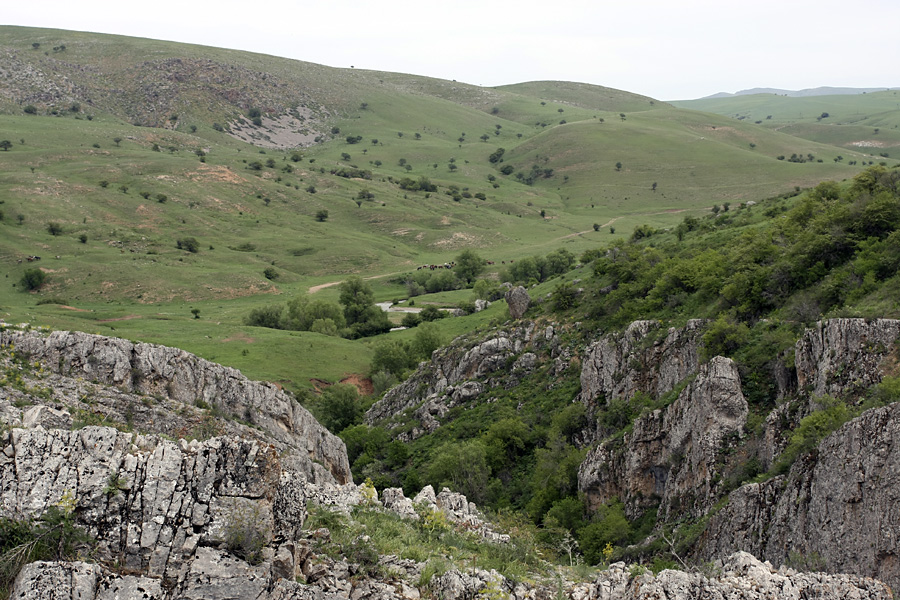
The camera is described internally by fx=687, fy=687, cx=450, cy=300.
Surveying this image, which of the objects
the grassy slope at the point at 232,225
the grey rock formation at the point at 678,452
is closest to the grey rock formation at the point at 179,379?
the grey rock formation at the point at 678,452

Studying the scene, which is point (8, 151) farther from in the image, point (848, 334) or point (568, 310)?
point (848, 334)

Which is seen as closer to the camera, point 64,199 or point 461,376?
point 461,376

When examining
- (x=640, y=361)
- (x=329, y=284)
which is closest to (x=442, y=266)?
(x=329, y=284)

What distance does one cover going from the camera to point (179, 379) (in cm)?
2750

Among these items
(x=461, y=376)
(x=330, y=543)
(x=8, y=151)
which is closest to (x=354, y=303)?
(x=461, y=376)

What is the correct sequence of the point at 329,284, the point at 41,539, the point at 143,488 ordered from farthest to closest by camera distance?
1. the point at 329,284
2. the point at 143,488
3. the point at 41,539

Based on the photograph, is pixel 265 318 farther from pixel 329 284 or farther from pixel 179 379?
pixel 179 379

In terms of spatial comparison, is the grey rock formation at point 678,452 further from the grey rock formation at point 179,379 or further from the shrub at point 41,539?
the shrub at point 41,539

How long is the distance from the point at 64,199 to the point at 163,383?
12197 cm

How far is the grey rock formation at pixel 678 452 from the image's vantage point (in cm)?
2517

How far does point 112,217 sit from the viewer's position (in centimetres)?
12925

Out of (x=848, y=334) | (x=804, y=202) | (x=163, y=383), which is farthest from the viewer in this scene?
(x=804, y=202)

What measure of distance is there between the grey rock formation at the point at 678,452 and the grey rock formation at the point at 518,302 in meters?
25.4

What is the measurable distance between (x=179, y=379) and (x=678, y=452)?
788 inches
